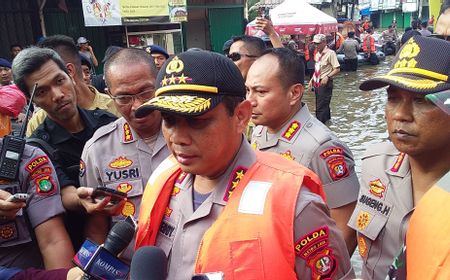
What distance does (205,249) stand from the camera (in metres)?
1.40

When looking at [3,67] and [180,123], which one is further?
[3,67]

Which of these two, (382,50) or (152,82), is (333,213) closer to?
(152,82)

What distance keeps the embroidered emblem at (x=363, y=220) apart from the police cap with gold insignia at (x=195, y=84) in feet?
2.87

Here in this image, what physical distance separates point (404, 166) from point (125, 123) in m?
1.50

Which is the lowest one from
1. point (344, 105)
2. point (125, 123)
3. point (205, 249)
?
point (344, 105)

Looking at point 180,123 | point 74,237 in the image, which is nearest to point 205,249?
point 180,123

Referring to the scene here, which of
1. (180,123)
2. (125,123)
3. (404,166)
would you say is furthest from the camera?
(125,123)

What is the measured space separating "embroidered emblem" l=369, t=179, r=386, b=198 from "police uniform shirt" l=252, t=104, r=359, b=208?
1.74 ft

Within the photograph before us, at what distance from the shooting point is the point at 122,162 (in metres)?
2.34

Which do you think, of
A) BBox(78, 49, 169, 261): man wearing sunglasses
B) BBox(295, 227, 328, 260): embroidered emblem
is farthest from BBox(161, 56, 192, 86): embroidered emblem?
BBox(78, 49, 169, 261): man wearing sunglasses

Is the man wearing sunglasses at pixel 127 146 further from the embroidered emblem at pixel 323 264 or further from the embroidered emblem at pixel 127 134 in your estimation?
the embroidered emblem at pixel 323 264

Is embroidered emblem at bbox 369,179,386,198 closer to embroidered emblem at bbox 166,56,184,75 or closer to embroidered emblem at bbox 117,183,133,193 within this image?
embroidered emblem at bbox 166,56,184,75

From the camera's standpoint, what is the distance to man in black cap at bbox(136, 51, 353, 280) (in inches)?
53.9

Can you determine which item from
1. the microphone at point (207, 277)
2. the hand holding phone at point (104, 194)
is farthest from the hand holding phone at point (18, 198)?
the microphone at point (207, 277)
